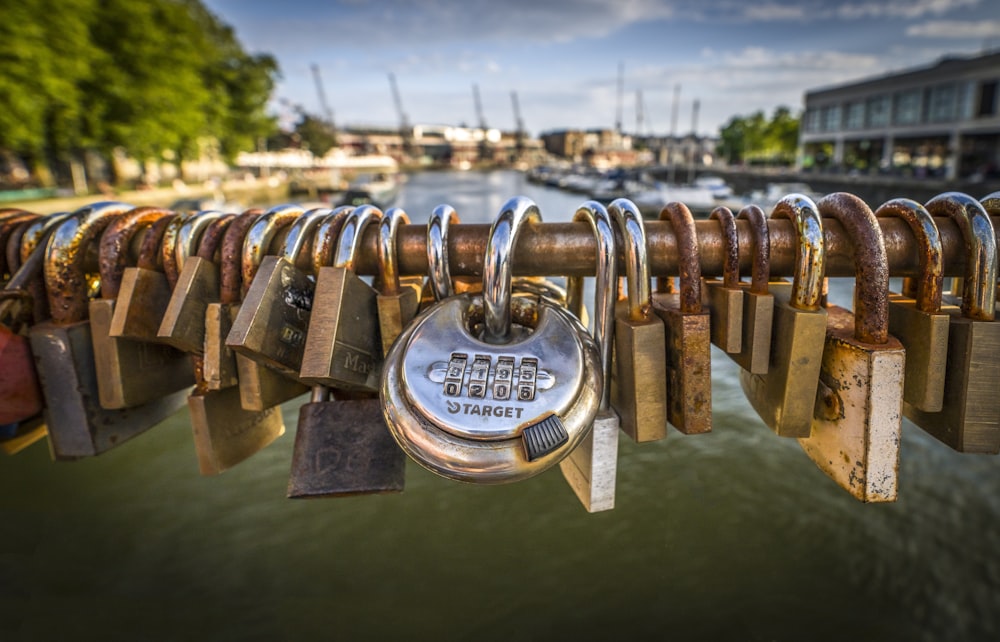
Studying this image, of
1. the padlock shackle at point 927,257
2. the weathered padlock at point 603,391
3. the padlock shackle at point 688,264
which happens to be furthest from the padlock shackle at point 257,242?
the padlock shackle at point 927,257

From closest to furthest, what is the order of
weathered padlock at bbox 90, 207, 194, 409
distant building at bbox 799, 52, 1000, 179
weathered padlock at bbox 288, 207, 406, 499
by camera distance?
weathered padlock at bbox 288, 207, 406, 499 → weathered padlock at bbox 90, 207, 194, 409 → distant building at bbox 799, 52, 1000, 179

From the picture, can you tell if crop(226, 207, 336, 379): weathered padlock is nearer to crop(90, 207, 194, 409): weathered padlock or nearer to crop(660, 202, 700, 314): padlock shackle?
crop(90, 207, 194, 409): weathered padlock

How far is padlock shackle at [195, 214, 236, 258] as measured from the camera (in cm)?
158

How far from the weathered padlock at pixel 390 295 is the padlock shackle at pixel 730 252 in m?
0.80

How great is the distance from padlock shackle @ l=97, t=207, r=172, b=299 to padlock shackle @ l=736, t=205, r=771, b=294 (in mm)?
1663

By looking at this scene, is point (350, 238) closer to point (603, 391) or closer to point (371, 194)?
point (603, 391)

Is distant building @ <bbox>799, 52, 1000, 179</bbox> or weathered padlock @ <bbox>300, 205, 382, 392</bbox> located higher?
distant building @ <bbox>799, 52, 1000, 179</bbox>

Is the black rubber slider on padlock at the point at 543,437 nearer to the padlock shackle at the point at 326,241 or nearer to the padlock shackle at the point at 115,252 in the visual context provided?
the padlock shackle at the point at 326,241

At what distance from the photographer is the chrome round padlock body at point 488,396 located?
1.15m

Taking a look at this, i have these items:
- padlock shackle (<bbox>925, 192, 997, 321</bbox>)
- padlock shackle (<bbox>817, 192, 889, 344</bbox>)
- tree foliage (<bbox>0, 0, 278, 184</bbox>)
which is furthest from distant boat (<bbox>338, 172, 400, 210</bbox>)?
tree foliage (<bbox>0, 0, 278, 184</bbox>)

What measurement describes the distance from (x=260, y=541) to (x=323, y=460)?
5.61ft

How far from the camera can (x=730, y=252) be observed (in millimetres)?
1396

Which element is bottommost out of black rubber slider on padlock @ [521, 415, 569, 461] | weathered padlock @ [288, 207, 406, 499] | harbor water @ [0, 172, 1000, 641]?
harbor water @ [0, 172, 1000, 641]

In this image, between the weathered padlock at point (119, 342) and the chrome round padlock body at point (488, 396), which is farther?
the weathered padlock at point (119, 342)
